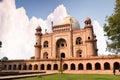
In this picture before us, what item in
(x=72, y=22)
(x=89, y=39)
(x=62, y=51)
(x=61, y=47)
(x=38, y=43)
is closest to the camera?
(x=89, y=39)

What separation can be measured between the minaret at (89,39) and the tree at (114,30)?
19726 mm

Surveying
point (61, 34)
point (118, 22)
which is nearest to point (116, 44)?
point (118, 22)

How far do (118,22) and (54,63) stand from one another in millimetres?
26191

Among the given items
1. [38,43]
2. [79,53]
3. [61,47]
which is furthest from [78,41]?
[38,43]

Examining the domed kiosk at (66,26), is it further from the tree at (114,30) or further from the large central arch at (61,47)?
the tree at (114,30)

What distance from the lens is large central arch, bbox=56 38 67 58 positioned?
51.0m

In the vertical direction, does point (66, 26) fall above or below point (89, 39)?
above

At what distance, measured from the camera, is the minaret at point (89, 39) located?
147ft

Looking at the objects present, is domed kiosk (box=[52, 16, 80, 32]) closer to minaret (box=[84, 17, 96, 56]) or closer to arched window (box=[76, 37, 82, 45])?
arched window (box=[76, 37, 82, 45])

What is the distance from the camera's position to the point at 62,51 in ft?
167

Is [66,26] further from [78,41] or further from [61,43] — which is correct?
[78,41]

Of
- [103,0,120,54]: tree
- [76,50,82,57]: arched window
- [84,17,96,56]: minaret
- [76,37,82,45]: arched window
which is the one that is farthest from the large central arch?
[103,0,120,54]: tree

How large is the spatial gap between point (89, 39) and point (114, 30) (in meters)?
22.4

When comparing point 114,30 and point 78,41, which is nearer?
point 114,30
